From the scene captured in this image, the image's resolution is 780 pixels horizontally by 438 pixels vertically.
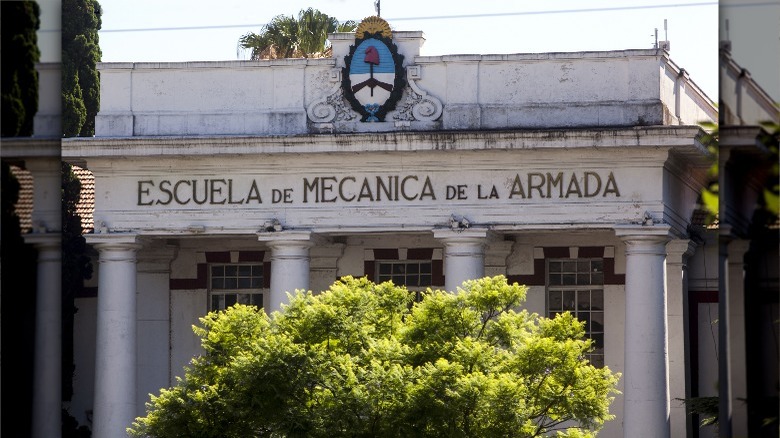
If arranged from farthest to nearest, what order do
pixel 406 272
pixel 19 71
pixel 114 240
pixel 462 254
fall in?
1. pixel 406 272
2. pixel 114 240
3. pixel 462 254
4. pixel 19 71

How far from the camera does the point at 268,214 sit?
94.5ft

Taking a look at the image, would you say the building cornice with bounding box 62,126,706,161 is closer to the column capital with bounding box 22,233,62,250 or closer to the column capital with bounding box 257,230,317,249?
the column capital with bounding box 257,230,317,249

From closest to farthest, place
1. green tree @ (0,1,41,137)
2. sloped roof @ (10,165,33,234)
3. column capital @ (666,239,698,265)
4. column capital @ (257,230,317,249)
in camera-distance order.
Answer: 1. green tree @ (0,1,41,137)
2. sloped roof @ (10,165,33,234)
3. column capital @ (257,230,317,249)
4. column capital @ (666,239,698,265)

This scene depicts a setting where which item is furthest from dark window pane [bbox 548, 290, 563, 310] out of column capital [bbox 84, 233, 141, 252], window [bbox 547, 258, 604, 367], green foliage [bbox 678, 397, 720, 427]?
column capital [bbox 84, 233, 141, 252]

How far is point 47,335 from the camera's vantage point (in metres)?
5.53

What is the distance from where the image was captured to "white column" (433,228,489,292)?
27438mm

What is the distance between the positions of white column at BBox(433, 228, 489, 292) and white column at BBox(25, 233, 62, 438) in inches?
862

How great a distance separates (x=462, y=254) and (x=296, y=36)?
15.1 meters

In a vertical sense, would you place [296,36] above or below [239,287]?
above

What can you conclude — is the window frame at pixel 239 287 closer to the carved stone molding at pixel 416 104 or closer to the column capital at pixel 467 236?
the column capital at pixel 467 236

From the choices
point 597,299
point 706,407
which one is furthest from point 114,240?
point 706,407

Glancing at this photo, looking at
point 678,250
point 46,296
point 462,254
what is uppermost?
point 678,250

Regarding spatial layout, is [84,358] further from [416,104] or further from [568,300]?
[568,300]

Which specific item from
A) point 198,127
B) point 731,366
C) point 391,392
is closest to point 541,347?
point 391,392
